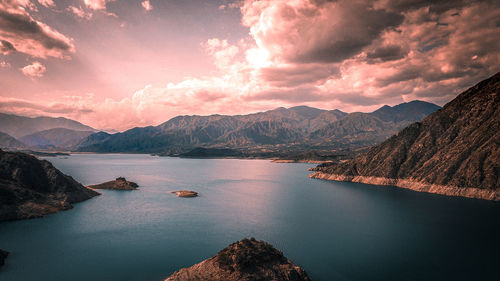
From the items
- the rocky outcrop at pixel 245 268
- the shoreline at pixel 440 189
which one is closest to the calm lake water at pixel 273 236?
the shoreline at pixel 440 189

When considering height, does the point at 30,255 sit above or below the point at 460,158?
below

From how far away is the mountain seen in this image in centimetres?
13162

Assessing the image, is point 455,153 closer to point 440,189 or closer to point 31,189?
point 440,189

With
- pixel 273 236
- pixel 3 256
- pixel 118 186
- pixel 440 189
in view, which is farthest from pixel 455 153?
pixel 118 186

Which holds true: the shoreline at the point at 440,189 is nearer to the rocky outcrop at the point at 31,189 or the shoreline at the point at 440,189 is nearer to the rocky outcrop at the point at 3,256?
the rocky outcrop at the point at 3,256

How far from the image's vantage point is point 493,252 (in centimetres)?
6606

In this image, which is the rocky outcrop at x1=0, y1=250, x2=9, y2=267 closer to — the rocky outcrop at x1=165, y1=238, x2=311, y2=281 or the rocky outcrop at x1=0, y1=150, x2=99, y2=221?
the rocky outcrop at x1=0, y1=150, x2=99, y2=221

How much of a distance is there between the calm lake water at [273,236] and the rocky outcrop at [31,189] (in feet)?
22.1

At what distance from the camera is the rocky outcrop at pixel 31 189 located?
320ft

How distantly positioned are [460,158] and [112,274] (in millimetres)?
171603

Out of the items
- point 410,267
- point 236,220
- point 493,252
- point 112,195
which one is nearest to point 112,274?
point 236,220

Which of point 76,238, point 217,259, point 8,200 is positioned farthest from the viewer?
point 8,200

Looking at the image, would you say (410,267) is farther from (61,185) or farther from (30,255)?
(61,185)

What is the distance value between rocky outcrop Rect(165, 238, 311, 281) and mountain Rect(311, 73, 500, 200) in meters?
129
